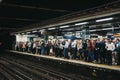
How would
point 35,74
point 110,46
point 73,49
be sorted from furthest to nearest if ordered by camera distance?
point 73,49 → point 35,74 → point 110,46

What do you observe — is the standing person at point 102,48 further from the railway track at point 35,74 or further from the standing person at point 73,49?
the standing person at point 73,49

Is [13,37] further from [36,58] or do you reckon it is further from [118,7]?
[118,7]

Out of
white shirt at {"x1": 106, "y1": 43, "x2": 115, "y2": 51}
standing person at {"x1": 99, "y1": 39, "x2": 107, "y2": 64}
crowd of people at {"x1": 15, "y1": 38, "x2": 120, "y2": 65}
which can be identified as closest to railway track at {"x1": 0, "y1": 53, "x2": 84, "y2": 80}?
crowd of people at {"x1": 15, "y1": 38, "x2": 120, "y2": 65}

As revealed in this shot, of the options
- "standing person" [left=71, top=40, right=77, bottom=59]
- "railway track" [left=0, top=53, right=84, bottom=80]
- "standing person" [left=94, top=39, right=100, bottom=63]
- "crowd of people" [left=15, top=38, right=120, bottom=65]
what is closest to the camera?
"railway track" [left=0, top=53, right=84, bottom=80]

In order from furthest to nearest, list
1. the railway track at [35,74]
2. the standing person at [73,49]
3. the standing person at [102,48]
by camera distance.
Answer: the standing person at [73,49] < the standing person at [102,48] < the railway track at [35,74]

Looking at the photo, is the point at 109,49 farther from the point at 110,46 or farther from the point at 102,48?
the point at 102,48

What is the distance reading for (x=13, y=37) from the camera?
110 ft

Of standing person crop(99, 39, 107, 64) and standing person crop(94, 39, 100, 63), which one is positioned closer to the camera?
standing person crop(99, 39, 107, 64)

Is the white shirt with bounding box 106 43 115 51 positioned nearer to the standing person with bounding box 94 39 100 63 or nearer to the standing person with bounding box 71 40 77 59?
the standing person with bounding box 94 39 100 63

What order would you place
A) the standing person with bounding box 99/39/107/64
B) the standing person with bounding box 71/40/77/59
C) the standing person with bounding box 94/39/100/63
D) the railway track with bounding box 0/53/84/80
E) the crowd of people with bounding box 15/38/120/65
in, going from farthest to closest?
the standing person with bounding box 71/40/77/59
the standing person with bounding box 94/39/100/63
the standing person with bounding box 99/39/107/64
the crowd of people with bounding box 15/38/120/65
the railway track with bounding box 0/53/84/80

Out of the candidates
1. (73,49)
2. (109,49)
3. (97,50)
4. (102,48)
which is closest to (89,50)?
(97,50)

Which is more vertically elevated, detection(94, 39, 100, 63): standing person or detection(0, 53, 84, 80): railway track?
detection(94, 39, 100, 63): standing person

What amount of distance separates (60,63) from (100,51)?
442cm

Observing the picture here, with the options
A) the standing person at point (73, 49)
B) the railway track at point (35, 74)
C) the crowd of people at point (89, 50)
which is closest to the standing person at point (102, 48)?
the crowd of people at point (89, 50)
